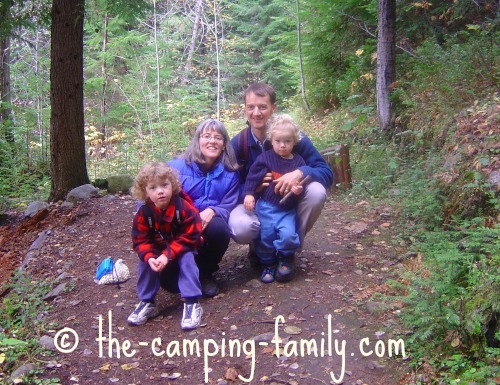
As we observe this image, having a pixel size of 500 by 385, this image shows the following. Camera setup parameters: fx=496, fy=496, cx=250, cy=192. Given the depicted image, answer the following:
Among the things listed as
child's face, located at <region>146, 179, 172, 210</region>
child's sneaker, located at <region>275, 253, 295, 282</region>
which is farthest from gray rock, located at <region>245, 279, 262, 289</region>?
child's face, located at <region>146, 179, 172, 210</region>

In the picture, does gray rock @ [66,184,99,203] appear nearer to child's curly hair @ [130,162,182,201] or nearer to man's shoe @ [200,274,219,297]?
man's shoe @ [200,274,219,297]

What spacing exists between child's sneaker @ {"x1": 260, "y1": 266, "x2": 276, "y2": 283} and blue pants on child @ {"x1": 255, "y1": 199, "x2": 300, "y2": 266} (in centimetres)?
18

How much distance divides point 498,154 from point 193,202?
294 cm

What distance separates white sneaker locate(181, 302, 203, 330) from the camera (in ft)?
12.7

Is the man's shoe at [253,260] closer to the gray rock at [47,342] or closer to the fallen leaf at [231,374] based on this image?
the fallen leaf at [231,374]

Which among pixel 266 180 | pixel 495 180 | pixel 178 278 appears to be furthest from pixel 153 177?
pixel 495 180

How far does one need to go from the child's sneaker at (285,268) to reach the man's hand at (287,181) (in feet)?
2.00

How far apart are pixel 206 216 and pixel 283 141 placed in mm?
927

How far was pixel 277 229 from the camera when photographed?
4.36 m

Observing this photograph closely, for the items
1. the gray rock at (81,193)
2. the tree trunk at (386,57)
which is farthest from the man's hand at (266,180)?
the tree trunk at (386,57)

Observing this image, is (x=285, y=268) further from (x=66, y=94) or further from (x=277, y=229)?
(x=66, y=94)

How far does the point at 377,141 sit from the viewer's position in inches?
346

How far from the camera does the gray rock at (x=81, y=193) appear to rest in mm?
8062

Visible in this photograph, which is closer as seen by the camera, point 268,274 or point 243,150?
point 268,274
